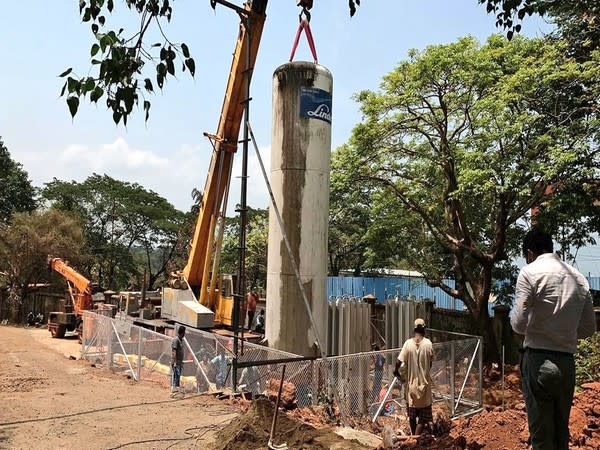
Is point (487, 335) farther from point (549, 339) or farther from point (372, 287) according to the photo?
point (372, 287)

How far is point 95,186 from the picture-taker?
37719 millimetres

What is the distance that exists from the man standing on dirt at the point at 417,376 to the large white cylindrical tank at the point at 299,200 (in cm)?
233

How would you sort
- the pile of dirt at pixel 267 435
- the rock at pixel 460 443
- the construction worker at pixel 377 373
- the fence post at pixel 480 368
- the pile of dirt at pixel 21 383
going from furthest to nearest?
the fence post at pixel 480 368
the pile of dirt at pixel 21 383
the construction worker at pixel 377 373
the pile of dirt at pixel 267 435
the rock at pixel 460 443

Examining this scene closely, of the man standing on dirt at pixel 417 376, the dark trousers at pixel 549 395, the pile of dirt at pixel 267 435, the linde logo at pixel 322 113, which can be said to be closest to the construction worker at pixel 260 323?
the linde logo at pixel 322 113

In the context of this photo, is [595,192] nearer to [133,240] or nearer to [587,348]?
[587,348]

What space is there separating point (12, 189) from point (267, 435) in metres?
33.2

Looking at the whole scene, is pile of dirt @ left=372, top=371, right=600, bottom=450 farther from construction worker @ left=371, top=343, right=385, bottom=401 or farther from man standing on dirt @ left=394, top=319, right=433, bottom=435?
construction worker @ left=371, top=343, right=385, bottom=401

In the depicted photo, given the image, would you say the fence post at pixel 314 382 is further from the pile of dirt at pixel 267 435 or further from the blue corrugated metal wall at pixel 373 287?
the blue corrugated metal wall at pixel 373 287

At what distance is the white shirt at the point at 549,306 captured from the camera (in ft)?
11.7

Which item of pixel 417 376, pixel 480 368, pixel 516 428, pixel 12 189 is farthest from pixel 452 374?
pixel 12 189

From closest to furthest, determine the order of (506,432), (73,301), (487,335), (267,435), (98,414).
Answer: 1. (506,432)
2. (267,435)
3. (98,414)
4. (487,335)
5. (73,301)

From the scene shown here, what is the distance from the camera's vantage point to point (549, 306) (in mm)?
3590

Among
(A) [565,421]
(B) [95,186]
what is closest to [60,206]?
(B) [95,186]

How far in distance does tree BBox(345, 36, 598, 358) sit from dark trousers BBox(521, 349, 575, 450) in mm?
7864
